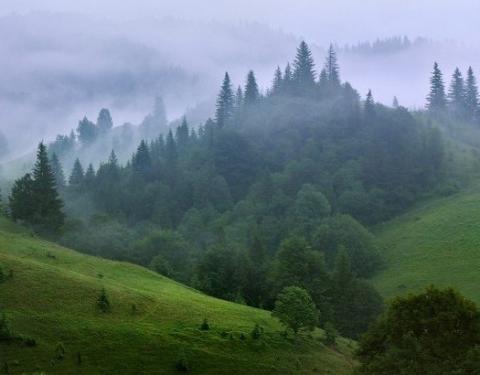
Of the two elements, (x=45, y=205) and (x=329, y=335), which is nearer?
(x=329, y=335)

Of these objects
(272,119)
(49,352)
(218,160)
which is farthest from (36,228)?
(272,119)

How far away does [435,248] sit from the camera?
114m

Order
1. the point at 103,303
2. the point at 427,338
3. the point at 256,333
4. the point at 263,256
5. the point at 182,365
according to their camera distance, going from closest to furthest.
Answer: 1. the point at 427,338
2. the point at 182,365
3. the point at 103,303
4. the point at 256,333
5. the point at 263,256

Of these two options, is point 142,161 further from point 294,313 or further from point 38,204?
point 294,313

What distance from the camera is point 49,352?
45562mm

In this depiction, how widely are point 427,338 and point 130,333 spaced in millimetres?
24770

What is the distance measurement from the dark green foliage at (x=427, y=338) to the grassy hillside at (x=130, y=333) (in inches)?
374

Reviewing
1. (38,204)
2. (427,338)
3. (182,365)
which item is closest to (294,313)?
(182,365)

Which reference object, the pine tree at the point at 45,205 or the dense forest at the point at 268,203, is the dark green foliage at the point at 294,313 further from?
the pine tree at the point at 45,205

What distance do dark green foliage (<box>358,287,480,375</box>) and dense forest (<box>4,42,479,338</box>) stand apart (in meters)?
35.8

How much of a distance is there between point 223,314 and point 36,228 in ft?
205

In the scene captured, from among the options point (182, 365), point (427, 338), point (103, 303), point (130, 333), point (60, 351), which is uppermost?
point (103, 303)

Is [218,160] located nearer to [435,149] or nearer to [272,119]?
[272,119]

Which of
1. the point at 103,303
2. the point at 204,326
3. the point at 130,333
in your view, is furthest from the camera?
the point at 204,326
